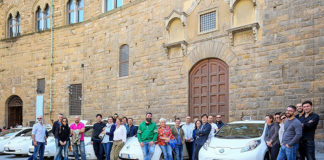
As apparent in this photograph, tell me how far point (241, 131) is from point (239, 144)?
0.75 meters

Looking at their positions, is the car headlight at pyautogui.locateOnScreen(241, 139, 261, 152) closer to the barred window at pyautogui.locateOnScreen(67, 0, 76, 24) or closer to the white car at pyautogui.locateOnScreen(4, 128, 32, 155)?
the white car at pyautogui.locateOnScreen(4, 128, 32, 155)

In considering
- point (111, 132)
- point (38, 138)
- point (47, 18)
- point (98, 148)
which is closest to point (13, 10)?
point (47, 18)

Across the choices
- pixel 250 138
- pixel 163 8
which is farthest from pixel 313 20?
pixel 163 8

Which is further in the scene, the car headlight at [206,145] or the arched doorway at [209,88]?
the arched doorway at [209,88]

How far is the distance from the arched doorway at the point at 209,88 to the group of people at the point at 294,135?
530 centimetres

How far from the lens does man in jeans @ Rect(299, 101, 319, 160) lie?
7766mm

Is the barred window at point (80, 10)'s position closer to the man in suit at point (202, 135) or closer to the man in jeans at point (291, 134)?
the man in suit at point (202, 135)

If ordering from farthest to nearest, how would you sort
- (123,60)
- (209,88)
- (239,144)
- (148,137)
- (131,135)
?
(123,60) < (209,88) < (131,135) < (148,137) < (239,144)

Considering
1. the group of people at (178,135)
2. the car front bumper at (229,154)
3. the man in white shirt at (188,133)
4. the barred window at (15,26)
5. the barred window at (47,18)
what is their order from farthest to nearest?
the barred window at (15,26), the barred window at (47,18), the man in white shirt at (188,133), the car front bumper at (229,154), the group of people at (178,135)

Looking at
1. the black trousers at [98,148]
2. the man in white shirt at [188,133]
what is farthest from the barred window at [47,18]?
the man in white shirt at [188,133]

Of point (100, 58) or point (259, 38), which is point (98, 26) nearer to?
point (100, 58)

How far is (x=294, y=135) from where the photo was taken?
7.56 metres

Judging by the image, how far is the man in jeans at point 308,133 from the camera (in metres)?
7.77

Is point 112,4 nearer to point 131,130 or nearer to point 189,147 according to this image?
point 131,130
